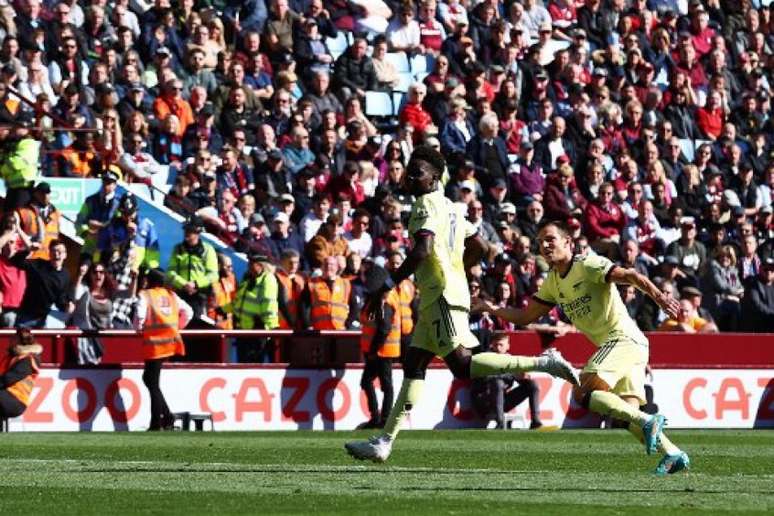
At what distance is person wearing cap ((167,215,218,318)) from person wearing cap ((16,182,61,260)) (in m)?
1.47

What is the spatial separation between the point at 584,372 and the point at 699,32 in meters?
21.4

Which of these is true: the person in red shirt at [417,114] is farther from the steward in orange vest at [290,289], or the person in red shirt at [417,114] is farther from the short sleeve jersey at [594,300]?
the short sleeve jersey at [594,300]

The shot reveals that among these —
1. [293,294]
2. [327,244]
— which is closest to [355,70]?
[327,244]

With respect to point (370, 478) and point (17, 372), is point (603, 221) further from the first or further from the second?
point (370, 478)

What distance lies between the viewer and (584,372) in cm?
1402

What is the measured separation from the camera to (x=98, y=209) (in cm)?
2417

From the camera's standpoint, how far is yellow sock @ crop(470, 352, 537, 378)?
550 inches

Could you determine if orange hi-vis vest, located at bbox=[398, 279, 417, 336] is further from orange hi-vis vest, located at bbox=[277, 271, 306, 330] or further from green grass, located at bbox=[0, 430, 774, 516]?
green grass, located at bbox=[0, 430, 774, 516]

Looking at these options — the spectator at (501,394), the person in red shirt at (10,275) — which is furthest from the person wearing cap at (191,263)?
the spectator at (501,394)

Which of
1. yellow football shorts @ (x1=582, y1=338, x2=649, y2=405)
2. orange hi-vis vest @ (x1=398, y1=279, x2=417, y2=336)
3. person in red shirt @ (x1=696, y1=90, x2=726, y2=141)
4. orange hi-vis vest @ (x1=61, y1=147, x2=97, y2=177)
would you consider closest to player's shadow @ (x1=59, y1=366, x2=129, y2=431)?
orange hi-vis vest @ (x1=61, y1=147, x2=97, y2=177)

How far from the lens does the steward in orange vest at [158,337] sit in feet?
73.8

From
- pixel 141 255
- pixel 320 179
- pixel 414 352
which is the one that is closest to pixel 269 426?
pixel 141 255

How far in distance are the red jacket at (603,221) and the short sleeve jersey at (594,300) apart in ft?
46.5

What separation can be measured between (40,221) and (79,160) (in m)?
1.55
